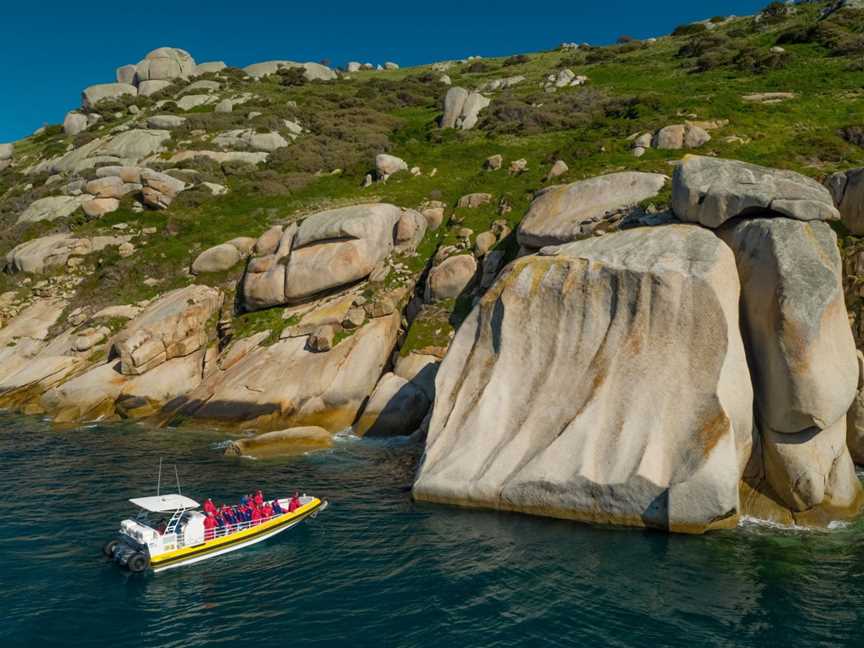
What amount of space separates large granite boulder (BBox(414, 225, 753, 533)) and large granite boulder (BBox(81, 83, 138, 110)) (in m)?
123

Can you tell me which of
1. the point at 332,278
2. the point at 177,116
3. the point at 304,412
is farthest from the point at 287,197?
the point at 177,116

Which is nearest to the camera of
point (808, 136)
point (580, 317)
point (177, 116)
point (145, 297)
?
point (580, 317)

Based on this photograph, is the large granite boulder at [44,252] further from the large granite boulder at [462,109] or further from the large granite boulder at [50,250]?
the large granite boulder at [462,109]

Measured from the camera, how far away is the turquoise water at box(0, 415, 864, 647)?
16672 millimetres

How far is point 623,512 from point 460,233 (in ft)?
94.5

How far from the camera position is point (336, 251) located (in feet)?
156

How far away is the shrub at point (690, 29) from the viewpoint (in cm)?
10557

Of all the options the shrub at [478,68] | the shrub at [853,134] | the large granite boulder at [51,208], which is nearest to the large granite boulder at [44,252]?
the large granite boulder at [51,208]

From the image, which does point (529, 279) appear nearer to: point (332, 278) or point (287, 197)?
point (332, 278)

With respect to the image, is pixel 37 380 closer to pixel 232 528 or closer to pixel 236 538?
pixel 232 528

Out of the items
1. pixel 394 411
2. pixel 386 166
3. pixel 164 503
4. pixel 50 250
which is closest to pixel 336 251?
pixel 394 411

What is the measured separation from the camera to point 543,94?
268 ft

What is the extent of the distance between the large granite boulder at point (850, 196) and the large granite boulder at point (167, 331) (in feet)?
140

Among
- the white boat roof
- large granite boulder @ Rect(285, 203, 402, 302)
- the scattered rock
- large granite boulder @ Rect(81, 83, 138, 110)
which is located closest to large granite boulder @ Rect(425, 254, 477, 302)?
large granite boulder @ Rect(285, 203, 402, 302)
